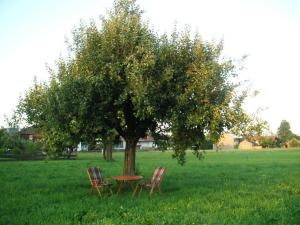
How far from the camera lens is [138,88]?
55.7 feet

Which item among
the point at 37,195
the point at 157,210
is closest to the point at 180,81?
the point at 157,210

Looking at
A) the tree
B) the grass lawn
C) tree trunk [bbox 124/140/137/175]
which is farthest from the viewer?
the tree

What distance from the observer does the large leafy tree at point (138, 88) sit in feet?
57.3

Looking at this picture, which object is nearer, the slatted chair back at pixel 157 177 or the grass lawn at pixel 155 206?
Result: the grass lawn at pixel 155 206

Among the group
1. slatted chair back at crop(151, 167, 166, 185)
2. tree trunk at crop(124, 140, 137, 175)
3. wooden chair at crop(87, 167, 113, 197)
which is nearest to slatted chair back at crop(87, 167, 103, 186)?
wooden chair at crop(87, 167, 113, 197)

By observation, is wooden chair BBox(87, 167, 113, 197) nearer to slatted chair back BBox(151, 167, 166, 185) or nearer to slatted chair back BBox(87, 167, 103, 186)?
slatted chair back BBox(87, 167, 103, 186)

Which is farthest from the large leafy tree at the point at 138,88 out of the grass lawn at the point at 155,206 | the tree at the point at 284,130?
the tree at the point at 284,130

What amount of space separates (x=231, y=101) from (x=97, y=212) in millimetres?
7810

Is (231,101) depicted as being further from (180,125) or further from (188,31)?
(188,31)

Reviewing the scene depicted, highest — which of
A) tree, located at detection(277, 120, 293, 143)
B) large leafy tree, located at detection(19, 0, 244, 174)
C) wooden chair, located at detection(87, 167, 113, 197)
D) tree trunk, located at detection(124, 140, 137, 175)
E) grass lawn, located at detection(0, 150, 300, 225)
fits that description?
tree, located at detection(277, 120, 293, 143)

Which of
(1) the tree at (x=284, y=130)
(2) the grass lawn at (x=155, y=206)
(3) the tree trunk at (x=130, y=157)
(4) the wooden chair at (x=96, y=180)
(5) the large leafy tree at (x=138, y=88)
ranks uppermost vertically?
→ (1) the tree at (x=284, y=130)

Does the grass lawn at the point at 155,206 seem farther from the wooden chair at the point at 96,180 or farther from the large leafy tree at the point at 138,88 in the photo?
the large leafy tree at the point at 138,88

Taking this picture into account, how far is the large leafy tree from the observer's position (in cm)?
1745

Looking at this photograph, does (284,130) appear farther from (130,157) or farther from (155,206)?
(155,206)
